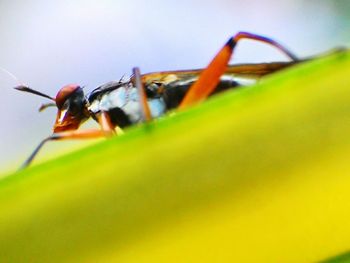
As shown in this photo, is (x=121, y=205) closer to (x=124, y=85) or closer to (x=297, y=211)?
(x=297, y=211)

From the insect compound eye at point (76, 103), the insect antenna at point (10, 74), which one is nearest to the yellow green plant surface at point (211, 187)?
the insect compound eye at point (76, 103)

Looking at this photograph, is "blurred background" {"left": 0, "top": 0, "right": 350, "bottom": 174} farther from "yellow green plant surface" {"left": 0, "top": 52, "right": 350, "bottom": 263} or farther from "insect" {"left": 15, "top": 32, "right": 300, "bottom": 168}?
"yellow green plant surface" {"left": 0, "top": 52, "right": 350, "bottom": 263}

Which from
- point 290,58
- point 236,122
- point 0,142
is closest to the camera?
point 236,122

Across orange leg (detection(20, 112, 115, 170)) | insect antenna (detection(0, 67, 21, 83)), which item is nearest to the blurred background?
insect antenna (detection(0, 67, 21, 83))

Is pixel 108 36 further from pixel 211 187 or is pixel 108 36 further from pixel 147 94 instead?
pixel 211 187

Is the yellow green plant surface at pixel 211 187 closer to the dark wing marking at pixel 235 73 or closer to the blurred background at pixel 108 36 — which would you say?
the dark wing marking at pixel 235 73

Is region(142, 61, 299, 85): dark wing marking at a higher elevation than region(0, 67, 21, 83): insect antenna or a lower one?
lower

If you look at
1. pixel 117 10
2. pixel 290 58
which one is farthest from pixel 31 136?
pixel 290 58
